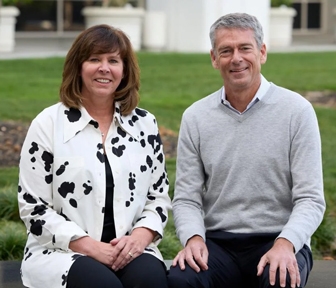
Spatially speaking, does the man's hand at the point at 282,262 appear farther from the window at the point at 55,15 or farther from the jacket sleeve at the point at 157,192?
the window at the point at 55,15

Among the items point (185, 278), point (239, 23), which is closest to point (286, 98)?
point (239, 23)

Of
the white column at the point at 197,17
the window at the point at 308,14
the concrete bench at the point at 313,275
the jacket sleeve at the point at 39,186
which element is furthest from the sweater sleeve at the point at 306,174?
the window at the point at 308,14

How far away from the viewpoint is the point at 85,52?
4.14 metres

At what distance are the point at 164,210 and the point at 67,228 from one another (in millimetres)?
542

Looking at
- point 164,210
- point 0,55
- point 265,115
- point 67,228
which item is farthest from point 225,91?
point 0,55

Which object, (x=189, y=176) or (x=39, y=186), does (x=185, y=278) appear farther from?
(x=39, y=186)

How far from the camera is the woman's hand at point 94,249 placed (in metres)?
3.98

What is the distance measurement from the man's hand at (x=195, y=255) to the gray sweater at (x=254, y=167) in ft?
0.17

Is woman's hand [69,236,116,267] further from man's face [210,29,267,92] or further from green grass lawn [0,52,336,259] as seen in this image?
green grass lawn [0,52,336,259]

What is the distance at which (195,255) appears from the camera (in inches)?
159

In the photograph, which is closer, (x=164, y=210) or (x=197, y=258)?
(x=197, y=258)

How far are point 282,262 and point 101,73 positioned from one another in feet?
3.95

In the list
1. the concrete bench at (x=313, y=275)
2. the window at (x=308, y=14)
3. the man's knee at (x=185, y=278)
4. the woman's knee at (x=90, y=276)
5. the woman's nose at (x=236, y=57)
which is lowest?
the window at (x=308, y=14)

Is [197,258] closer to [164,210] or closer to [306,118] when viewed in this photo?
[164,210]
